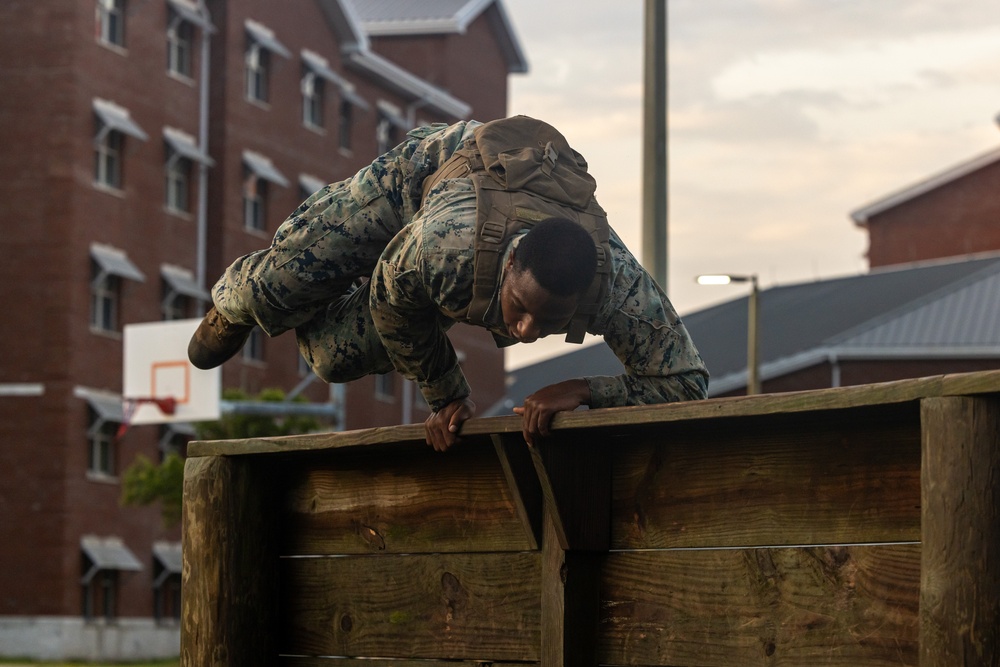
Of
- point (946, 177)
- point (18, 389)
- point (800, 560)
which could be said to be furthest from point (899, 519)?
point (946, 177)

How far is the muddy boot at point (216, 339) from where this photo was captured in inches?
244

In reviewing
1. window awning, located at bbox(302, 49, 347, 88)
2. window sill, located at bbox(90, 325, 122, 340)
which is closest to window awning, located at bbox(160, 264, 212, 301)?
window sill, located at bbox(90, 325, 122, 340)

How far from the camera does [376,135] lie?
55.6 m

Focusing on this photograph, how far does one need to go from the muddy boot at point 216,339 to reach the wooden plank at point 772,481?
2.11 metres

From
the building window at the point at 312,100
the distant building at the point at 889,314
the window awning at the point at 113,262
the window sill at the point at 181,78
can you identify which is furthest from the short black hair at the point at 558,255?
the building window at the point at 312,100

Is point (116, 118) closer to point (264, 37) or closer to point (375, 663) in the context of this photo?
point (264, 37)

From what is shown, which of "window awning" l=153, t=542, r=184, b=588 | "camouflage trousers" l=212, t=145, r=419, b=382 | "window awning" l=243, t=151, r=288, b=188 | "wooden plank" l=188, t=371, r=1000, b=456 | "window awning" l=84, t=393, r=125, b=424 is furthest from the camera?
"window awning" l=243, t=151, r=288, b=188

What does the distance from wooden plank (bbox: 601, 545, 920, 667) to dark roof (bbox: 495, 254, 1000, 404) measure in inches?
1634

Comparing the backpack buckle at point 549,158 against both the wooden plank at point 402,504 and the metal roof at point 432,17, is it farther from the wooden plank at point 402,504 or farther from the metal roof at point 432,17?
the metal roof at point 432,17

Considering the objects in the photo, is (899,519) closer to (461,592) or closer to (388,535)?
(461,592)

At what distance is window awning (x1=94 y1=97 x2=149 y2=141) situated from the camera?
40.8 metres

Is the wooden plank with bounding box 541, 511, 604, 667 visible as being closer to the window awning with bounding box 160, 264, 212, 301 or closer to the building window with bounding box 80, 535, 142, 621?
the building window with bounding box 80, 535, 142, 621

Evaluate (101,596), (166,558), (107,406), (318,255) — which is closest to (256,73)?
(107,406)

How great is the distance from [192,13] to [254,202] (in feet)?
19.7
